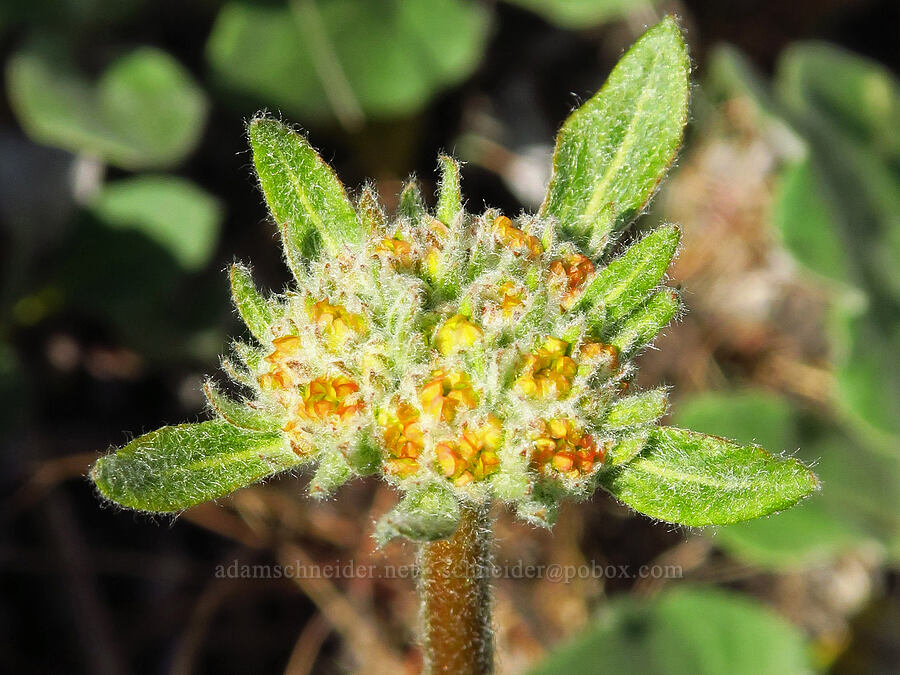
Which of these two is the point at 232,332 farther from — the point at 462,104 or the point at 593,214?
the point at 593,214

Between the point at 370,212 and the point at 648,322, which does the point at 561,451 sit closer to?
the point at 648,322

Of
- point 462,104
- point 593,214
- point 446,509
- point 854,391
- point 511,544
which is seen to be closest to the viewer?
point 446,509

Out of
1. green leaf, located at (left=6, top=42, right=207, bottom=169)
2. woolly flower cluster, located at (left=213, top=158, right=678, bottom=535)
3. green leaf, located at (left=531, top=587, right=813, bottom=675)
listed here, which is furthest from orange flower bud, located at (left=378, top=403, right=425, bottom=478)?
green leaf, located at (left=6, top=42, right=207, bottom=169)

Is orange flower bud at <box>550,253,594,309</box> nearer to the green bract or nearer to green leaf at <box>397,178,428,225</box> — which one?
the green bract

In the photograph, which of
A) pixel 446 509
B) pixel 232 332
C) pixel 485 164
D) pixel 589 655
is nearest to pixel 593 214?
pixel 446 509

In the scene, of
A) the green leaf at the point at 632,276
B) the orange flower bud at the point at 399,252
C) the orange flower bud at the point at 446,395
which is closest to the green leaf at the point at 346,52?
the orange flower bud at the point at 399,252

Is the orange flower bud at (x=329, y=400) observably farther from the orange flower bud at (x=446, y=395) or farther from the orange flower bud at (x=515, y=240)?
the orange flower bud at (x=515, y=240)

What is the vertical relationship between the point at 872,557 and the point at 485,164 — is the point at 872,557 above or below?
below

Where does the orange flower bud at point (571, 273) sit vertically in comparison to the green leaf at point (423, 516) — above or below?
above
